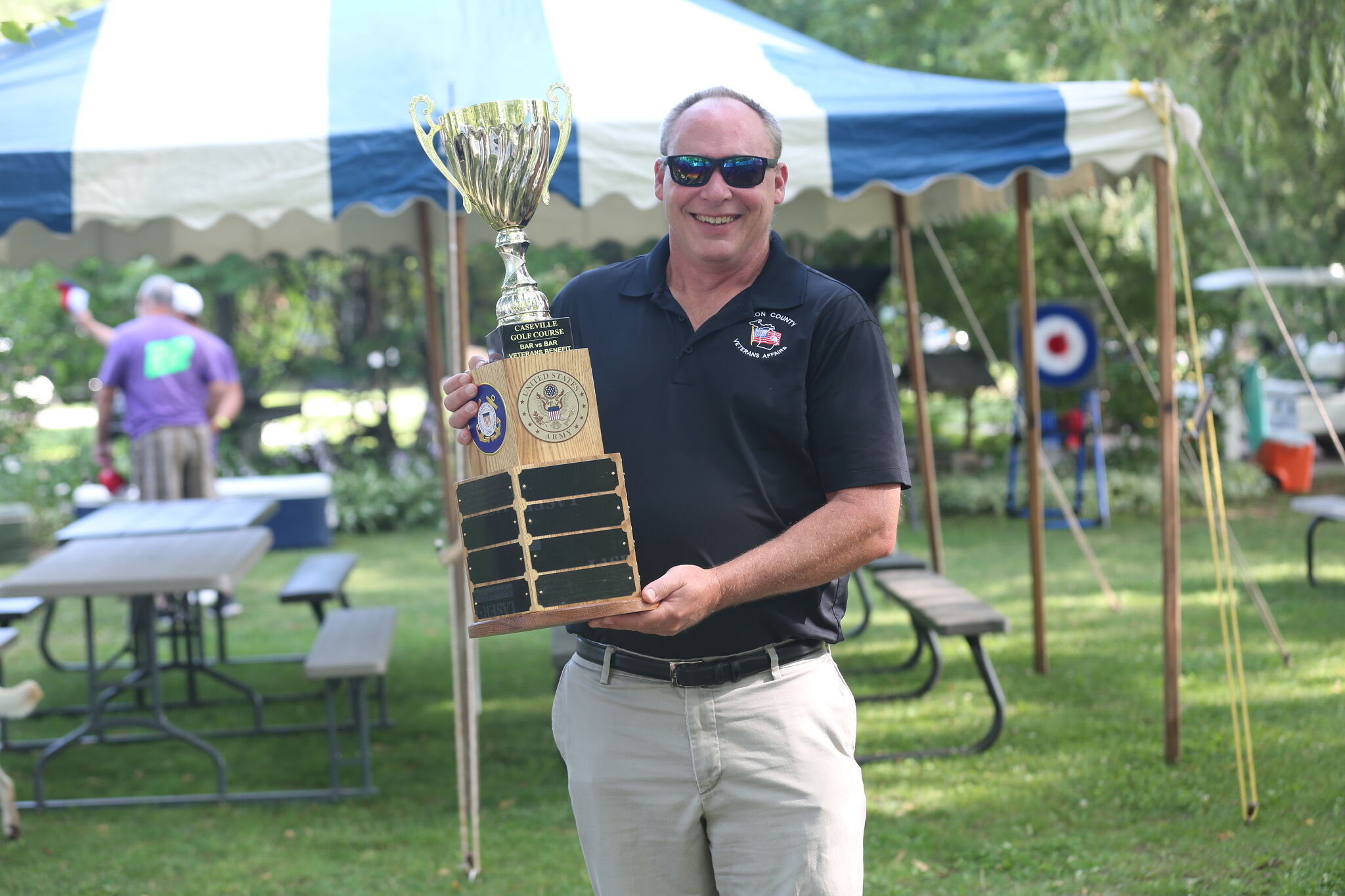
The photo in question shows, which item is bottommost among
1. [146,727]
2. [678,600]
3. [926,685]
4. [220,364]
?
[926,685]

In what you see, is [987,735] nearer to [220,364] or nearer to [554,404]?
[554,404]

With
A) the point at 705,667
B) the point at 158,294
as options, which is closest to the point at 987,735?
the point at 705,667

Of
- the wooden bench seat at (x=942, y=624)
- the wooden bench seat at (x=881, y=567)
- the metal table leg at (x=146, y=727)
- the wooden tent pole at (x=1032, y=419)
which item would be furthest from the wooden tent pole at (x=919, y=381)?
the metal table leg at (x=146, y=727)

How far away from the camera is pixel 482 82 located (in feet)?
15.5

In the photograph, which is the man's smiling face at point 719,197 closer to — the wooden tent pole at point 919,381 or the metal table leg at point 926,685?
the metal table leg at point 926,685

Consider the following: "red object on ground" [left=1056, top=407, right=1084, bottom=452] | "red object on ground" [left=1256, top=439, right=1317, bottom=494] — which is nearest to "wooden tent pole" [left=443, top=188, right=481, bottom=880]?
"red object on ground" [left=1056, top=407, right=1084, bottom=452]

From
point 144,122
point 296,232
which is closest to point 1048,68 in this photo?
point 296,232

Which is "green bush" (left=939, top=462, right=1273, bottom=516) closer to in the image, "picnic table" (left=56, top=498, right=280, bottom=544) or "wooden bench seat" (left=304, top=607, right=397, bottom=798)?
"picnic table" (left=56, top=498, right=280, bottom=544)

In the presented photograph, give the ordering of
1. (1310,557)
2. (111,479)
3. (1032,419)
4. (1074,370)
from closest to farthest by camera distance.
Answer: (1032,419)
(1310,557)
(111,479)
(1074,370)

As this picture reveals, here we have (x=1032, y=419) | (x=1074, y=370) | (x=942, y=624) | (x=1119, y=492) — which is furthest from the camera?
(x=1119, y=492)

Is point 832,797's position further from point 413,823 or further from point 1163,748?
point 1163,748

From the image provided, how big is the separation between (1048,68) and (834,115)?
31.3 feet

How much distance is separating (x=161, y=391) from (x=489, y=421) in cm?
612

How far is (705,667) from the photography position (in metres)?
2.07
